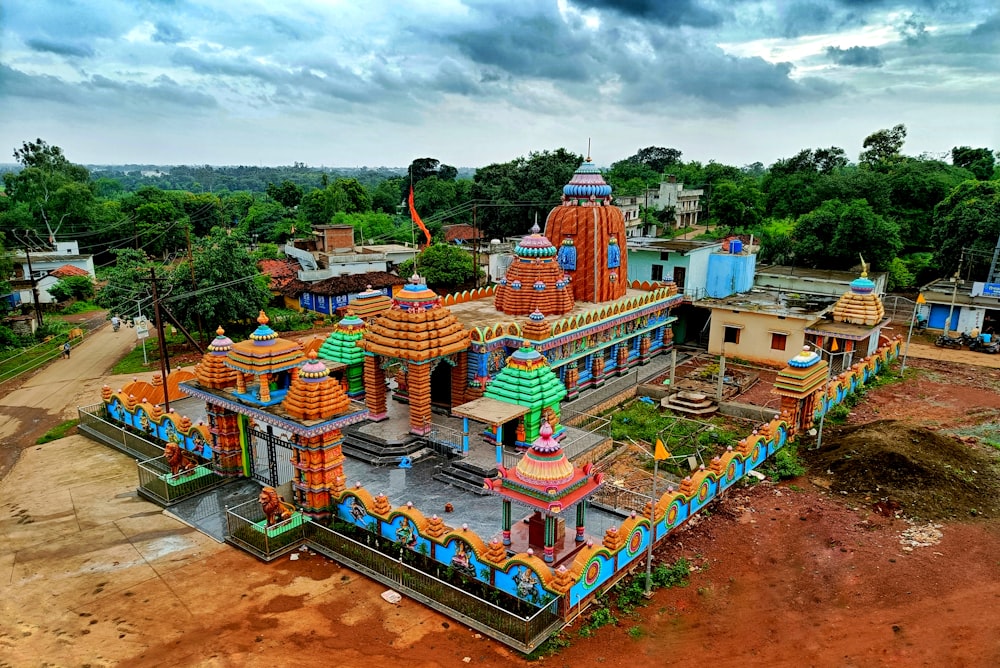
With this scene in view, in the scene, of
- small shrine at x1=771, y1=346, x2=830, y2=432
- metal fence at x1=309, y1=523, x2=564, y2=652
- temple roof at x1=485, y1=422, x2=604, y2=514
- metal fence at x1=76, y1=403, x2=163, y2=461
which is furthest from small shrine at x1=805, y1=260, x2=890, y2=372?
metal fence at x1=76, y1=403, x2=163, y2=461

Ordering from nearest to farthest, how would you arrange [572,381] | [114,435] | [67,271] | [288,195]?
[114,435] < [572,381] < [67,271] < [288,195]

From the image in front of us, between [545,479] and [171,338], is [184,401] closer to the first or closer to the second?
[171,338]

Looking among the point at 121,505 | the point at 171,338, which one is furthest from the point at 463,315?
the point at 171,338

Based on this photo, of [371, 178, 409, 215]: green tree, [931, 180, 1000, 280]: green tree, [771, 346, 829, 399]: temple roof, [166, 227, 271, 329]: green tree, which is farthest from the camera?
[371, 178, 409, 215]: green tree

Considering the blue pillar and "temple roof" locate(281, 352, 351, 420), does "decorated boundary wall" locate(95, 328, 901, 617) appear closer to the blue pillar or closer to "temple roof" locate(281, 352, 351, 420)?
"temple roof" locate(281, 352, 351, 420)

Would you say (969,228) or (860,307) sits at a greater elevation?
(969,228)

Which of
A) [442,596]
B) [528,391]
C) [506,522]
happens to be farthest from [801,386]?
[442,596]

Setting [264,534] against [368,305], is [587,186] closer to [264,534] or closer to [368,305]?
[368,305]
